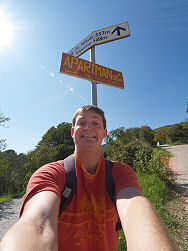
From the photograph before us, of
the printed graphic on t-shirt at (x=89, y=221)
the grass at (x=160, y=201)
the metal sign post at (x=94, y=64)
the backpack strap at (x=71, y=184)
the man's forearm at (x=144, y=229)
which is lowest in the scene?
the grass at (x=160, y=201)

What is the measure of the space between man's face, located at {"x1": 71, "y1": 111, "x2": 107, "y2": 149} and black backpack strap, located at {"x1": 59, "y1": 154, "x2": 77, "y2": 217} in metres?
0.29

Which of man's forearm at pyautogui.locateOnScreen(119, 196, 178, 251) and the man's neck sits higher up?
the man's neck

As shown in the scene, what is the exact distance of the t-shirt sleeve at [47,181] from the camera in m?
0.87

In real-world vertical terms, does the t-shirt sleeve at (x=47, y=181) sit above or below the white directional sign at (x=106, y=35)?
below

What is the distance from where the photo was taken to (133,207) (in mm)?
869

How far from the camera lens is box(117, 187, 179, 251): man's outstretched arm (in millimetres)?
590

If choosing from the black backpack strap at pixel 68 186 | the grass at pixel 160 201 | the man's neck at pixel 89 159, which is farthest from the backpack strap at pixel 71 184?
the grass at pixel 160 201

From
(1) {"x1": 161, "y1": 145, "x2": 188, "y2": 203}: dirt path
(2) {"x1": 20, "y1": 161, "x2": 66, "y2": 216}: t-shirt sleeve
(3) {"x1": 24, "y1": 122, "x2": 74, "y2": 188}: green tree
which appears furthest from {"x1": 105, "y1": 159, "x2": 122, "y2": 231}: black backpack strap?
(3) {"x1": 24, "y1": 122, "x2": 74, "y2": 188}: green tree

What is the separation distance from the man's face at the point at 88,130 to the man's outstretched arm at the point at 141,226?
2.06ft

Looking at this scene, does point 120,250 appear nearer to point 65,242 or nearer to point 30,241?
point 65,242

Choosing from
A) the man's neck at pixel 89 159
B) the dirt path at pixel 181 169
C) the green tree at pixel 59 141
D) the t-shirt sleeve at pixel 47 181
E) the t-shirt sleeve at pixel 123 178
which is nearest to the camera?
the t-shirt sleeve at pixel 47 181

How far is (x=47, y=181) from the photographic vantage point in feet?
3.09

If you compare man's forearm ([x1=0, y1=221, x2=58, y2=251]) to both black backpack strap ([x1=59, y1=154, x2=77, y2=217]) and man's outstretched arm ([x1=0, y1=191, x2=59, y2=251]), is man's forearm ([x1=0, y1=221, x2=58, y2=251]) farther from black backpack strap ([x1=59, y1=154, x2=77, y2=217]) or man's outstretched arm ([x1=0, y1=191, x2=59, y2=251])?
black backpack strap ([x1=59, y1=154, x2=77, y2=217])

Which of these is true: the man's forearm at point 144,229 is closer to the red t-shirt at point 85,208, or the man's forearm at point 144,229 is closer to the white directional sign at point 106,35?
the red t-shirt at point 85,208
